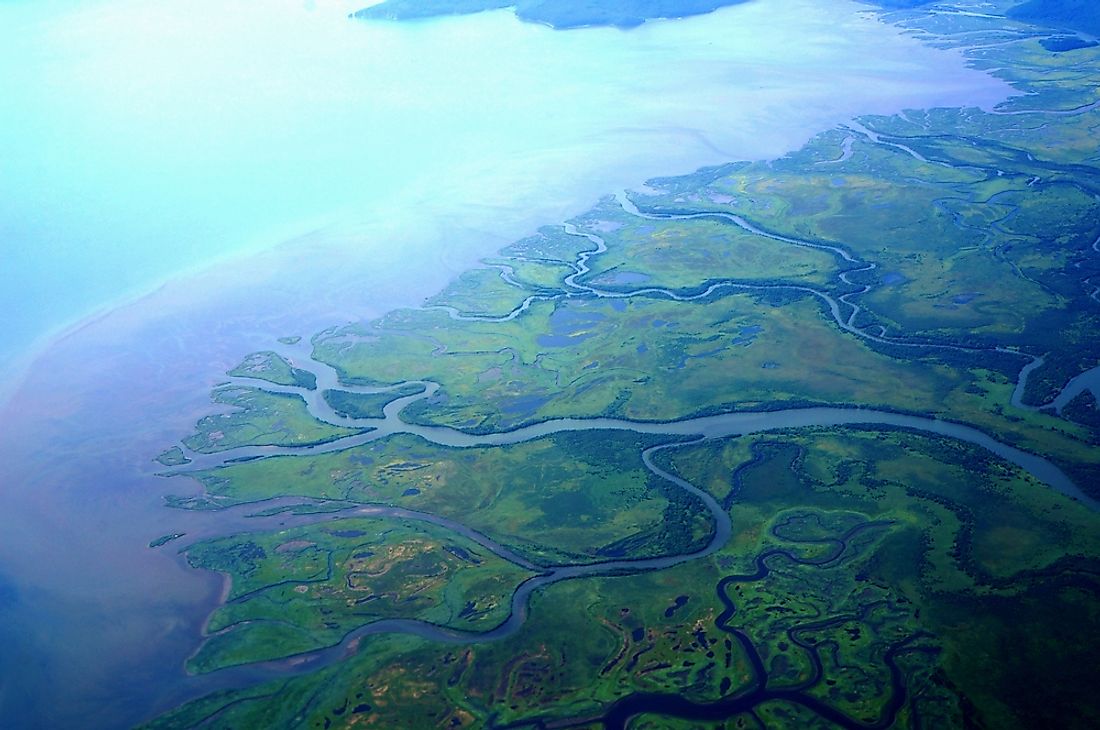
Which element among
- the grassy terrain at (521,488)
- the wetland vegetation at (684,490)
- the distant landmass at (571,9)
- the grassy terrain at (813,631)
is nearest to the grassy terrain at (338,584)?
the wetland vegetation at (684,490)

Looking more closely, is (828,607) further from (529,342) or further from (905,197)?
(905,197)

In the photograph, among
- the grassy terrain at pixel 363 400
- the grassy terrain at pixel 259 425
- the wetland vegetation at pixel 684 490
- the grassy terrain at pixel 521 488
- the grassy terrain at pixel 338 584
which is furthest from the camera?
the grassy terrain at pixel 363 400

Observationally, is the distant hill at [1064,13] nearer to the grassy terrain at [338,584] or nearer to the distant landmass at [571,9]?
the distant landmass at [571,9]

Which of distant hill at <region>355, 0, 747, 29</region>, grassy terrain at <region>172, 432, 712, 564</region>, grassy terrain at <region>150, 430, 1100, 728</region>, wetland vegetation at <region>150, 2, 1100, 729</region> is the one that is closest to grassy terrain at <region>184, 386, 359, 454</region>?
wetland vegetation at <region>150, 2, 1100, 729</region>

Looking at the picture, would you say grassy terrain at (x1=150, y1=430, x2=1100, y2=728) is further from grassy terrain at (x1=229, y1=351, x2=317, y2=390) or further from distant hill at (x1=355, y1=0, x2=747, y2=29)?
distant hill at (x1=355, y1=0, x2=747, y2=29)

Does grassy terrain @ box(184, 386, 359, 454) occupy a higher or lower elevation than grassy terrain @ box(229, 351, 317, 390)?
lower

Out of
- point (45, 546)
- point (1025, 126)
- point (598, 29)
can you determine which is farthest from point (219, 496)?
point (598, 29)
